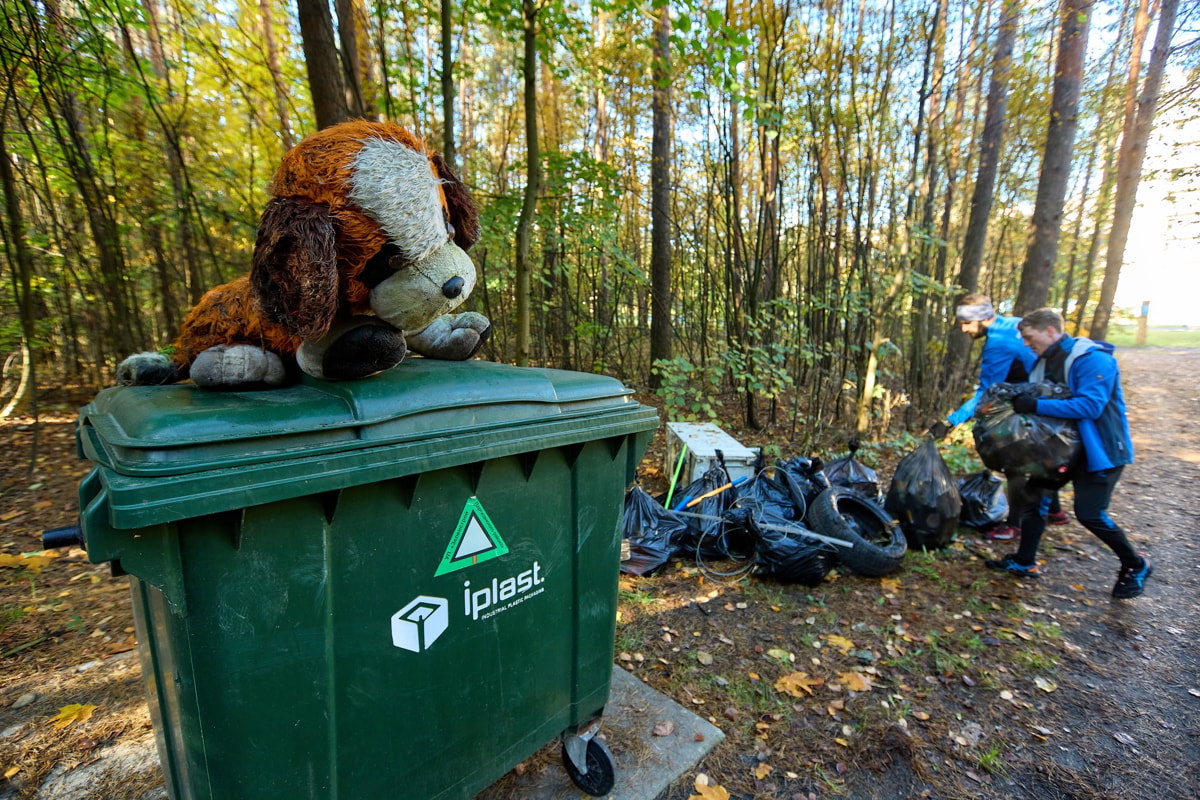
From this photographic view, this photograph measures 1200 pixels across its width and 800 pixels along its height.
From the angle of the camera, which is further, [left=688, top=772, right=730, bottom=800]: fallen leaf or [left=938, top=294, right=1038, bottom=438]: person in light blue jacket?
[left=938, top=294, right=1038, bottom=438]: person in light blue jacket

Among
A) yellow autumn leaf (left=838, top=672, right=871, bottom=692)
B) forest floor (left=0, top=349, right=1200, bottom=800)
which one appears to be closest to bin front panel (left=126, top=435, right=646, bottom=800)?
forest floor (left=0, top=349, right=1200, bottom=800)

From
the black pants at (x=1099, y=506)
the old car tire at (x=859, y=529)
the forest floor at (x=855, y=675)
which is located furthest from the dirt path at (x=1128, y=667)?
the old car tire at (x=859, y=529)

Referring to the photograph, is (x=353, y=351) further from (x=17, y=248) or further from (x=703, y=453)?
(x=17, y=248)

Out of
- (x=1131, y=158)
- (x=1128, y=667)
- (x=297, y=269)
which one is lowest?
(x=1128, y=667)

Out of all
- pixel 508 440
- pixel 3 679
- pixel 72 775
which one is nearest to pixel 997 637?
pixel 508 440

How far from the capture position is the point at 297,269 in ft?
3.54

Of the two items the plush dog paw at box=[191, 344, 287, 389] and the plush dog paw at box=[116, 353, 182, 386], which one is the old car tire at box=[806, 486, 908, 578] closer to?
the plush dog paw at box=[191, 344, 287, 389]

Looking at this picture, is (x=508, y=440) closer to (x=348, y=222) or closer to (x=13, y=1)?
(x=348, y=222)

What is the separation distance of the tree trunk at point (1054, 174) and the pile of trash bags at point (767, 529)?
15.2ft

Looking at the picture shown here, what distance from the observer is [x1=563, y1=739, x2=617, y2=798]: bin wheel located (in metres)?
1.83

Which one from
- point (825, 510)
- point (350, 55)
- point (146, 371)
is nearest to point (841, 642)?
point (825, 510)

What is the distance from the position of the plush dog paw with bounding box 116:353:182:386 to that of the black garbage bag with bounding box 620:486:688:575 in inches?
101

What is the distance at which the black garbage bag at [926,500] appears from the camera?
12.5 ft

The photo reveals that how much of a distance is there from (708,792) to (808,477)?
2.49 meters
